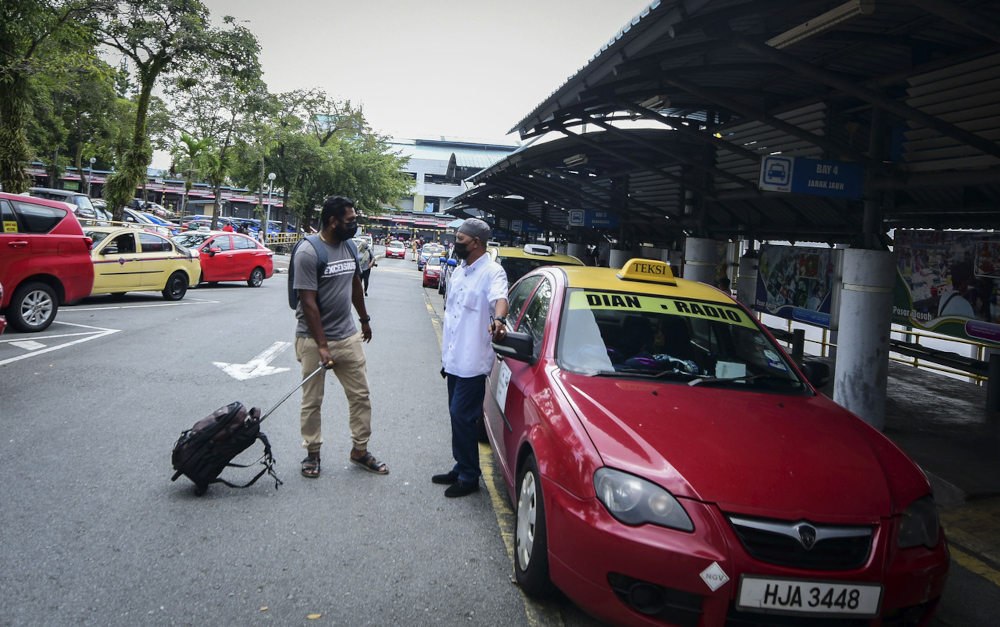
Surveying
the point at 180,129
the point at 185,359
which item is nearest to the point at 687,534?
the point at 185,359

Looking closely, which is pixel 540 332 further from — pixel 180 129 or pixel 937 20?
pixel 180 129

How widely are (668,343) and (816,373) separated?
35.3 inches

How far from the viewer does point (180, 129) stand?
42656 mm

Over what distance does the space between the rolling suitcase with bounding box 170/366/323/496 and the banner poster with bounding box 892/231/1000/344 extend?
885 centimetres

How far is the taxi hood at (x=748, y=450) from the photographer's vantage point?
2.96 meters

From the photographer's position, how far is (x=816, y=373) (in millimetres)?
4473

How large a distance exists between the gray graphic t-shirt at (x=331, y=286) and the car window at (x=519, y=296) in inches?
46.6

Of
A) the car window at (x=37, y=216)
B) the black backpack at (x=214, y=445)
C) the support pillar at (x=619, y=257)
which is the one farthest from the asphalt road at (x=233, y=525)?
the support pillar at (x=619, y=257)

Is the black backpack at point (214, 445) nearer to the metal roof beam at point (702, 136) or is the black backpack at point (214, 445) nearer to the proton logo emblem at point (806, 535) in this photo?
the proton logo emblem at point (806, 535)

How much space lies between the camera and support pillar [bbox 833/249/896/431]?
758 centimetres

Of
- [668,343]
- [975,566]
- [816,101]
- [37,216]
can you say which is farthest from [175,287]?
[975,566]

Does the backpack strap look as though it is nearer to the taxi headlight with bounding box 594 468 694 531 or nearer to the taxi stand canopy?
the taxi headlight with bounding box 594 468 694 531

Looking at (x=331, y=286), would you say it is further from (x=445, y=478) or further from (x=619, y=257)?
(x=619, y=257)

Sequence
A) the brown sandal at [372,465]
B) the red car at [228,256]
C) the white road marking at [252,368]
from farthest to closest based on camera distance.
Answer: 1. the red car at [228,256]
2. the white road marking at [252,368]
3. the brown sandal at [372,465]
